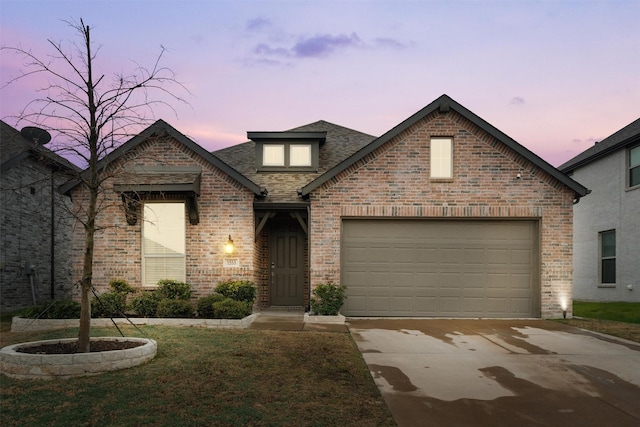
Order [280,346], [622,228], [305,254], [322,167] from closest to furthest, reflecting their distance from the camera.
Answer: [280,346] → [305,254] → [322,167] → [622,228]

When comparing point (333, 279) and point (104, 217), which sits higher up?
Answer: point (104, 217)

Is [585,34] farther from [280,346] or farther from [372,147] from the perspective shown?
[280,346]

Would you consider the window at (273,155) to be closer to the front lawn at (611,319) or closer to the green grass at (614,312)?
the front lawn at (611,319)

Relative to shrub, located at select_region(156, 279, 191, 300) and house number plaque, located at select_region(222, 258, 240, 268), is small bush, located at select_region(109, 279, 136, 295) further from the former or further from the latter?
house number plaque, located at select_region(222, 258, 240, 268)

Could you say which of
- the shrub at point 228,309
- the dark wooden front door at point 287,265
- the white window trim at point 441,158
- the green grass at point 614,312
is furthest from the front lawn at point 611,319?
the shrub at point 228,309

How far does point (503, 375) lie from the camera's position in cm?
746

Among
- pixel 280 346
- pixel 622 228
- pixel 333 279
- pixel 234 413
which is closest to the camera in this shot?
pixel 234 413

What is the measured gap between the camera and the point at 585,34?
15766 millimetres

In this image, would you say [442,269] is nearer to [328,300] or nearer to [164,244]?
[328,300]

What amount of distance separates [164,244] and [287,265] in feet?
12.3

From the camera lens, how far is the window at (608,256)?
64.2 ft

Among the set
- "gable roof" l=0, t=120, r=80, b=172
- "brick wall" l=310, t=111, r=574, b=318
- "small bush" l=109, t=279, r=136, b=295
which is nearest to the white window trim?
"brick wall" l=310, t=111, r=574, b=318

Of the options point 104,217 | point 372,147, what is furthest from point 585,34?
point 104,217

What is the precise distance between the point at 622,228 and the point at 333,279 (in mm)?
12145
